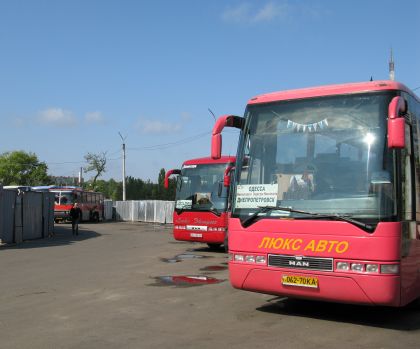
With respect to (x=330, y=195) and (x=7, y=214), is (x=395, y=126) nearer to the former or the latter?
(x=330, y=195)

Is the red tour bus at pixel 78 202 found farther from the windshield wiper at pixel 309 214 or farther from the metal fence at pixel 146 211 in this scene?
the windshield wiper at pixel 309 214

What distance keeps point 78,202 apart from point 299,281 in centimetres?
A: 3864

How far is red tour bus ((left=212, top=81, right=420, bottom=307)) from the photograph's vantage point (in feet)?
21.7

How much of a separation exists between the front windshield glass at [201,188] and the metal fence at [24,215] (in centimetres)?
766

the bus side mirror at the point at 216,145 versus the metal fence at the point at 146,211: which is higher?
the bus side mirror at the point at 216,145

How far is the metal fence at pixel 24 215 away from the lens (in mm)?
21386

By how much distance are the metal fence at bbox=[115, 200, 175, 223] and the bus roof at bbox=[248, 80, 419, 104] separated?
1420 inches

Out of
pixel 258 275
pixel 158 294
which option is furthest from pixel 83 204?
pixel 258 275

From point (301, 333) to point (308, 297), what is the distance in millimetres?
529

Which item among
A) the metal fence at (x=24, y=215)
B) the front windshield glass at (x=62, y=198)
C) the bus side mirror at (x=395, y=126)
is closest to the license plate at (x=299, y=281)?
the bus side mirror at (x=395, y=126)

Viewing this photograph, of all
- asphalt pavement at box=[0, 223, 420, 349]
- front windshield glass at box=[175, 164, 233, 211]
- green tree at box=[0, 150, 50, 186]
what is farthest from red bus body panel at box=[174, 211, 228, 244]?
green tree at box=[0, 150, 50, 186]

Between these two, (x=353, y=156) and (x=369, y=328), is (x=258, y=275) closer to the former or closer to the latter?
(x=369, y=328)

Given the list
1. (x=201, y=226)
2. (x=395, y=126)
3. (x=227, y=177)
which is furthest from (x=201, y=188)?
(x=395, y=126)

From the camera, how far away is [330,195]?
707 centimetres
